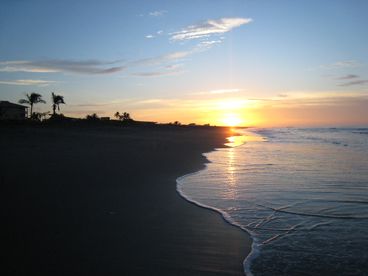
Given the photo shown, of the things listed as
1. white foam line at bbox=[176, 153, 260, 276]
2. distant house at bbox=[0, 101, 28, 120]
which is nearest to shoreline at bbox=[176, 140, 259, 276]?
white foam line at bbox=[176, 153, 260, 276]

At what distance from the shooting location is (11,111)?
60.8m

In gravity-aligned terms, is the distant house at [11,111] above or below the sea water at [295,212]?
above

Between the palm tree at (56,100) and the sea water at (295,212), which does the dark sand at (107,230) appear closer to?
the sea water at (295,212)

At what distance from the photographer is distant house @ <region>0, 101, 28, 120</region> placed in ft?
194

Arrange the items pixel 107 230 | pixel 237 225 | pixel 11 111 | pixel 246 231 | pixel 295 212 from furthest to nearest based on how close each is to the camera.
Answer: pixel 11 111 < pixel 295 212 < pixel 237 225 < pixel 246 231 < pixel 107 230

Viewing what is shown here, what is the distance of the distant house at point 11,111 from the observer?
5909cm

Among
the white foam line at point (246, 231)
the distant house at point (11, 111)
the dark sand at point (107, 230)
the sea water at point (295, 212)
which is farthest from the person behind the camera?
the distant house at point (11, 111)

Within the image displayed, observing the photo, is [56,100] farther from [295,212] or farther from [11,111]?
[295,212]

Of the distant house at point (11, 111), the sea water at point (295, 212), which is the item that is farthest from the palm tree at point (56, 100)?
the sea water at point (295, 212)

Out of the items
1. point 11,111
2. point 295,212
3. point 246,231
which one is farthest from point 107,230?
point 11,111

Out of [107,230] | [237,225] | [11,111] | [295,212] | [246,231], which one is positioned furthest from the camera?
[11,111]

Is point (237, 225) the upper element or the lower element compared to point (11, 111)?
lower

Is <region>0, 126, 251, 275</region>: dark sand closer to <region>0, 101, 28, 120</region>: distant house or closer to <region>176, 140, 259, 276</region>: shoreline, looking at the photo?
<region>176, 140, 259, 276</region>: shoreline

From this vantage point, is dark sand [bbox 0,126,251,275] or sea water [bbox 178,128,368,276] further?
sea water [bbox 178,128,368,276]
